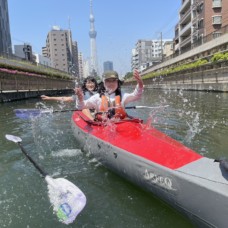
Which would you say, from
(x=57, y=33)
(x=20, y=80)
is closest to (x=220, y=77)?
(x=20, y=80)

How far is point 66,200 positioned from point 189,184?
58.8 inches

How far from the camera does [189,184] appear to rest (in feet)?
11.0

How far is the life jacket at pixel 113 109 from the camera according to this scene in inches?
254

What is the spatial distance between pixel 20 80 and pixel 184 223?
2920 centimetres

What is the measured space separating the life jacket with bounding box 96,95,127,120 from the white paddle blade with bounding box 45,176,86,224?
7.87 ft

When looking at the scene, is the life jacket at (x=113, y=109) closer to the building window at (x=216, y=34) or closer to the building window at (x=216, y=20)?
the building window at (x=216, y=34)

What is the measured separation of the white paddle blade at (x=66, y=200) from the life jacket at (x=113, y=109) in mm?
2398

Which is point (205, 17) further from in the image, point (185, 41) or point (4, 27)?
point (4, 27)

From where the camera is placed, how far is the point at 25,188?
17.2 ft

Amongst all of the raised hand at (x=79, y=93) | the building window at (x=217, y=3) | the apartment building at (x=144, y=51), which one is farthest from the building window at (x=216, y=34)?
the apartment building at (x=144, y=51)

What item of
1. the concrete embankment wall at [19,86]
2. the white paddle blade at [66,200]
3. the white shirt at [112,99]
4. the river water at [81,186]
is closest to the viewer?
the white paddle blade at [66,200]

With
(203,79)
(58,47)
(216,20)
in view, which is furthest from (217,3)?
(58,47)

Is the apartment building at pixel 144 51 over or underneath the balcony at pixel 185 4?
underneath

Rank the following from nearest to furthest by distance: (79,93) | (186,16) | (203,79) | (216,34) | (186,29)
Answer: (79,93) → (203,79) → (216,34) → (186,29) → (186,16)
